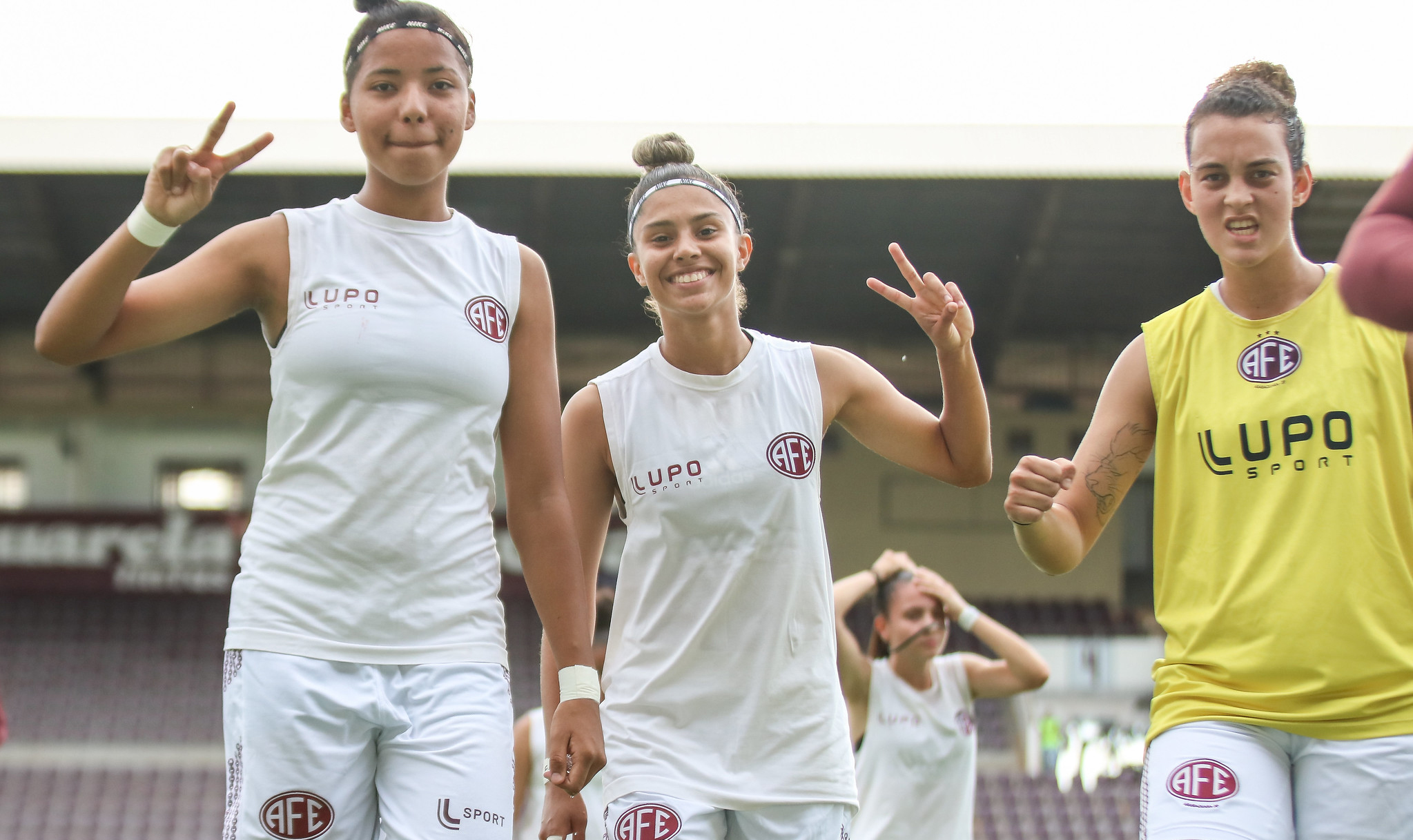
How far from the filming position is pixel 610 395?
10.5 ft

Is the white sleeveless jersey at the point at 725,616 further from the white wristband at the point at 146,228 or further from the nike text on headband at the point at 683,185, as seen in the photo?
the white wristband at the point at 146,228

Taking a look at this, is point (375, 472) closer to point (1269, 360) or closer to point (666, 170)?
point (666, 170)

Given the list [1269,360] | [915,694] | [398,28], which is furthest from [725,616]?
[915,694]

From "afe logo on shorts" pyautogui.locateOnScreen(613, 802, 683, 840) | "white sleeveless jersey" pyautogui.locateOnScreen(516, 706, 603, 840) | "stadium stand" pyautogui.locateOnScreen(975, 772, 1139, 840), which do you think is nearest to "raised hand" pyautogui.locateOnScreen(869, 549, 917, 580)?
"white sleeveless jersey" pyautogui.locateOnScreen(516, 706, 603, 840)

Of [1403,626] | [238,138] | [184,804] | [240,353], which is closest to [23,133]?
[238,138]

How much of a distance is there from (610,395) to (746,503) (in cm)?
45

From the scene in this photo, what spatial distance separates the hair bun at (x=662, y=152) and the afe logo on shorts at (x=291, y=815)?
173 cm

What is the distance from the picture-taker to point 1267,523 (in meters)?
2.57

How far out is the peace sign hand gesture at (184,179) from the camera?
231 centimetres

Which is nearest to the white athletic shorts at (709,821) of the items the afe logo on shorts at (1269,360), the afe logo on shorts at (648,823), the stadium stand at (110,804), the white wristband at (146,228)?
the afe logo on shorts at (648,823)

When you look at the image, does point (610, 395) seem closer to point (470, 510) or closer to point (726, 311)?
point (726, 311)

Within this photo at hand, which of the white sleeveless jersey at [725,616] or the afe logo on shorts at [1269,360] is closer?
the afe logo on shorts at [1269,360]

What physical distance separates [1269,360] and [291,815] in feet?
6.60

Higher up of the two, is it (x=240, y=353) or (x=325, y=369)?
(x=240, y=353)
